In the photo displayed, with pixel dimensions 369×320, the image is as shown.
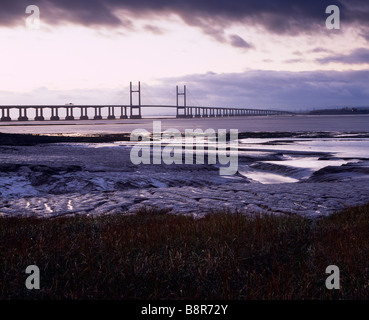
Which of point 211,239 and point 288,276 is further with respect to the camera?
point 211,239

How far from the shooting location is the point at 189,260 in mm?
4164

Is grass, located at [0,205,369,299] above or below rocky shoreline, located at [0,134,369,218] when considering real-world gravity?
above

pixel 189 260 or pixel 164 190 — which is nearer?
pixel 189 260

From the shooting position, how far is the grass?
3.54 metres

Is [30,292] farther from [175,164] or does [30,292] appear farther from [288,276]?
[175,164]

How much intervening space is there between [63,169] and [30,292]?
485 inches

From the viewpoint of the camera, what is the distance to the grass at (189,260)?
11.6ft

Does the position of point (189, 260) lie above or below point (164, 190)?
above

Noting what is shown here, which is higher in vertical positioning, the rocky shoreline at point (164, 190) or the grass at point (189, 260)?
the grass at point (189, 260)

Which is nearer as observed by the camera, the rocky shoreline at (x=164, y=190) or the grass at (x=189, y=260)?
the grass at (x=189, y=260)
